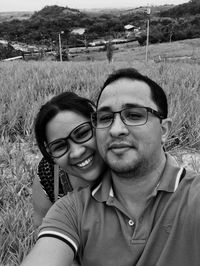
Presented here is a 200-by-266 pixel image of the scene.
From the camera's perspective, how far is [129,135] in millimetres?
1086

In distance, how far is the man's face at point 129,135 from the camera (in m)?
1.05

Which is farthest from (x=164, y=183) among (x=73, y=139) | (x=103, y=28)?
(x=103, y=28)

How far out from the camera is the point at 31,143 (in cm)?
279

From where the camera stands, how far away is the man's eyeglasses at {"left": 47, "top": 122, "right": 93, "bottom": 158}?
1.35 metres

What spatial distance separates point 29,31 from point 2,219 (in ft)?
189

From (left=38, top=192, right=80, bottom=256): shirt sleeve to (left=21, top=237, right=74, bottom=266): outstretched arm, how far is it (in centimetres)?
2

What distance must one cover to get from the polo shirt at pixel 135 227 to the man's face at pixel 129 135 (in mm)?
103

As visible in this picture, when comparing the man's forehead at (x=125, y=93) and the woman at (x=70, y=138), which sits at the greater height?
the man's forehead at (x=125, y=93)

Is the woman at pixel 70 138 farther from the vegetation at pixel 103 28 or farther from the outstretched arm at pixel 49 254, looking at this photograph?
the vegetation at pixel 103 28

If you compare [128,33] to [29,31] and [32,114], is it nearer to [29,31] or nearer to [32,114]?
[29,31]

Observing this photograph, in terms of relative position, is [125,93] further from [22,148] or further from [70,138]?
[22,148]

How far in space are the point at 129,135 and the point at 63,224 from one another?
347 millimetres

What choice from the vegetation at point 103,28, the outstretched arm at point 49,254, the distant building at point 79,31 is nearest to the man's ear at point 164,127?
the outstretched arm at point 49,254

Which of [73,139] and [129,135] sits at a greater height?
[129,135]
